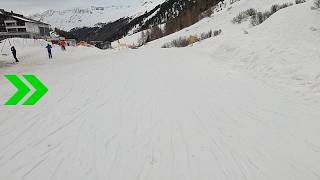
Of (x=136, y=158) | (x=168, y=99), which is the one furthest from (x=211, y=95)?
(x=136, y=158)

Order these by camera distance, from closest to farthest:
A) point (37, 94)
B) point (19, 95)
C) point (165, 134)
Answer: point (165, 134)
point (19, 95)
point (37, 94)

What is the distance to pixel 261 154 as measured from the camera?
6484mm

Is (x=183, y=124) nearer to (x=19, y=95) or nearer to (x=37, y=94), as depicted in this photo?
(x=37, y=94)

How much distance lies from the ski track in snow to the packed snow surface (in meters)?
0.02

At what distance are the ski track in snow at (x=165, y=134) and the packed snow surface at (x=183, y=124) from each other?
21 millimetres

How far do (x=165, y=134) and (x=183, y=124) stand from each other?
83 centimetres

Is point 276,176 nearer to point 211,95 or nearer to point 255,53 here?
point 211,95

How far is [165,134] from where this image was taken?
24.9 feet

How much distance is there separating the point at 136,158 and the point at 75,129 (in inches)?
90.7

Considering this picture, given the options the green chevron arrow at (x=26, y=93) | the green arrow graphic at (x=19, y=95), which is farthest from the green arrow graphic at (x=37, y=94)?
the green arrow graphic at (x=19, y=95)

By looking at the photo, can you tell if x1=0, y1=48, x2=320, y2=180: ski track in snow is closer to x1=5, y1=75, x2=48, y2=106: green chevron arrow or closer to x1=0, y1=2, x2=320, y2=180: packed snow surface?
x1=0, y1=2, x2=320, y2=180: packed snow surface

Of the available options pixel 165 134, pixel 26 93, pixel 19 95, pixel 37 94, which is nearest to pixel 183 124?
pixel 165 134

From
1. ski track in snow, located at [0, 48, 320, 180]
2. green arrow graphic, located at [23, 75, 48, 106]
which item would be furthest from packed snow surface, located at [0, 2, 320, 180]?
green arrow graphic, located at [23, 75, 48, 106]

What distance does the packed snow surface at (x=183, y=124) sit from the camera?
19.7ft
